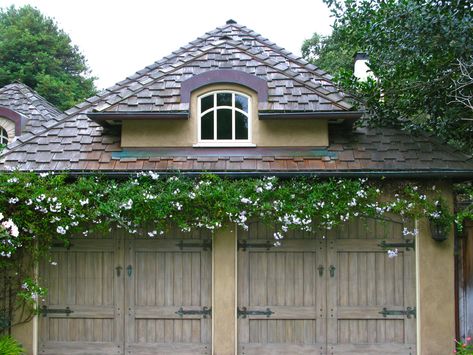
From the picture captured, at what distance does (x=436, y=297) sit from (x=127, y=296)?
179 inches

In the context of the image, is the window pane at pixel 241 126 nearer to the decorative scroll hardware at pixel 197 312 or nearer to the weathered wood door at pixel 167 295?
the weathered wood door at pixel 167 295

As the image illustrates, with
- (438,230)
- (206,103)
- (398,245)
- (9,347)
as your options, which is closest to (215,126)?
(206,103)

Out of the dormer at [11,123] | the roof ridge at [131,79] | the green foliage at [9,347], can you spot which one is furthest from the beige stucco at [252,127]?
the dormer at [11,123]

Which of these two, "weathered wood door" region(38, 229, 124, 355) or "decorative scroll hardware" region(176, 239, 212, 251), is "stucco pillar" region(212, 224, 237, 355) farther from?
"weathered wood door" region(38, 229, 124, 355)

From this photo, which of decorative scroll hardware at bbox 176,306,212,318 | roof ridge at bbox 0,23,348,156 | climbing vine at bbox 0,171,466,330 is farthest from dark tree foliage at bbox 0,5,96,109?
decorative scroll hardware at bbox 176,306,212,318

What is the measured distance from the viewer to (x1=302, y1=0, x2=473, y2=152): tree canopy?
6.23 metres

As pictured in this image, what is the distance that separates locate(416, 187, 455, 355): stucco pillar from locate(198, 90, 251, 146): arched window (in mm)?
3073

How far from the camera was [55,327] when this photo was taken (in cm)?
676

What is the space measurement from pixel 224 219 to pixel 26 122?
7.41 meters

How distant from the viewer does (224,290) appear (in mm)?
6609

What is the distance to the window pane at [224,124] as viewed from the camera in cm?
702

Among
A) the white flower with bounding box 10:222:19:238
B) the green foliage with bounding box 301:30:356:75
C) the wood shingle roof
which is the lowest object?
the white flower with bounding box 10:222:19:238

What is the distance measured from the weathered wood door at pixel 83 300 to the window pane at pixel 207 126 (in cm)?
210

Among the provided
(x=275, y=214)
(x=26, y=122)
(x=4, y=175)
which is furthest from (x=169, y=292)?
(x=26, y=122)
